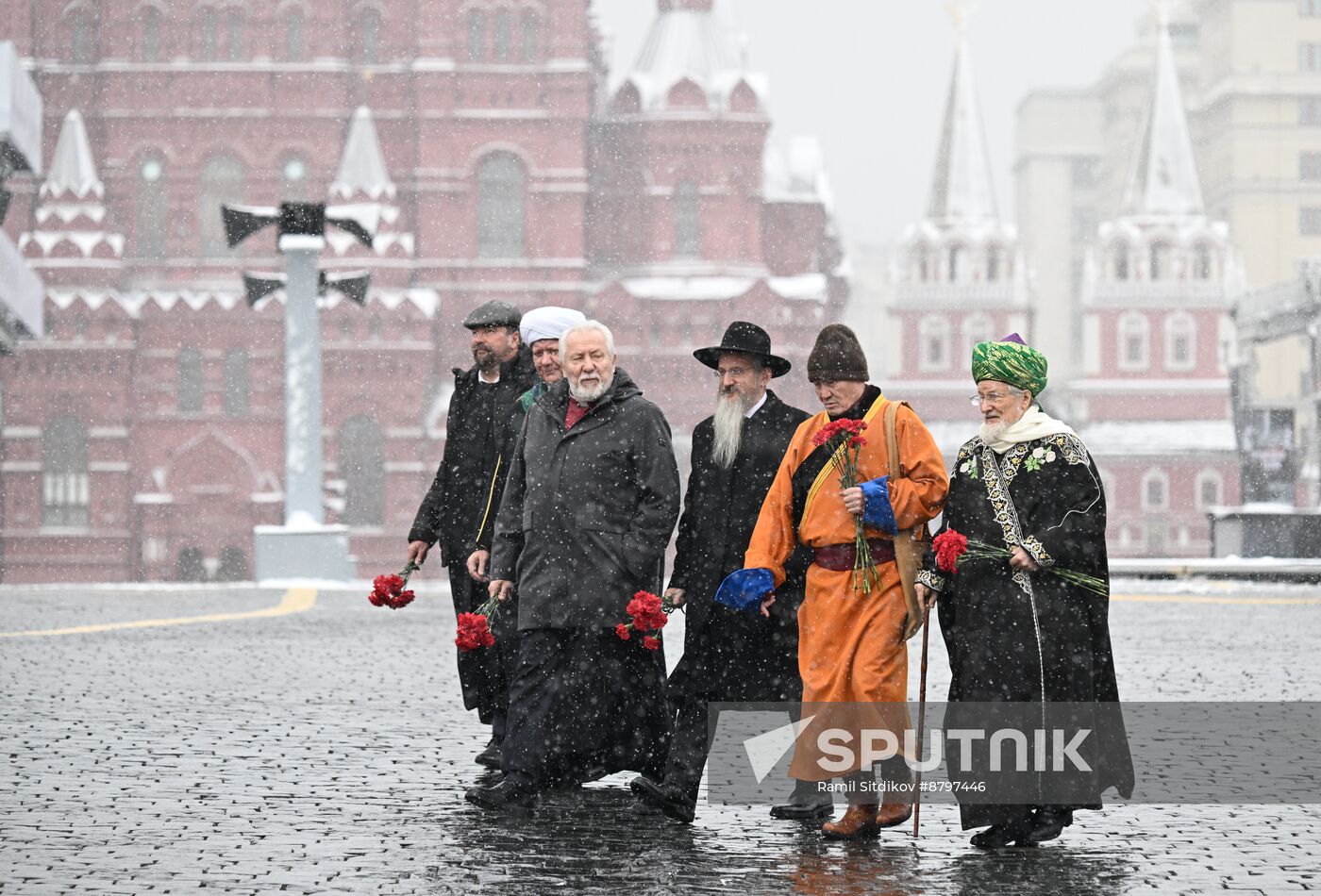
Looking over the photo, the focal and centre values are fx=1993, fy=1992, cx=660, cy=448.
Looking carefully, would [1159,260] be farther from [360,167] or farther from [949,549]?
[949,549]

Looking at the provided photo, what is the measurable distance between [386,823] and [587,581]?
3.60ft

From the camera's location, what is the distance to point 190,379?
47469 millimetres

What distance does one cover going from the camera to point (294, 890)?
573 cm

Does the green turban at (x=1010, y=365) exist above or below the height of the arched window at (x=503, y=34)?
below

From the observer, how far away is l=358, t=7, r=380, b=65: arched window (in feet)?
164

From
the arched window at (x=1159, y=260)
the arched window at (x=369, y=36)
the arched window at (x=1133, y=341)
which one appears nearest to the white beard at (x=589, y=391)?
the arched window at (x=369, y=36)

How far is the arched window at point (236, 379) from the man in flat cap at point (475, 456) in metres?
39.9

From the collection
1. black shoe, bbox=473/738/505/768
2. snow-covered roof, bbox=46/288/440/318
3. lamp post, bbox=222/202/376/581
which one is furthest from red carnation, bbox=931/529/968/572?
snow-covered roof, bbox=46/288/440/318

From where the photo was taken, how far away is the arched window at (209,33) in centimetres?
Answer: 4869

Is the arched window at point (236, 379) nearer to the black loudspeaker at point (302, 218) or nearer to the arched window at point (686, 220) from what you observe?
the arched window at point (686, 220)

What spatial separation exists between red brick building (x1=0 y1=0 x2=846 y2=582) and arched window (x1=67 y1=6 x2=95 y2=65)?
0.05 meters

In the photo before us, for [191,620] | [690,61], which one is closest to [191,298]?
[690,61]

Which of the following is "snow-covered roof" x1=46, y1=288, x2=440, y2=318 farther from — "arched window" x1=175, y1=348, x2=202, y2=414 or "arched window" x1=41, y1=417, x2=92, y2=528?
"arched window" x1=41, y1=417, x2=92, y2=528

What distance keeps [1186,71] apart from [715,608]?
101 meters
